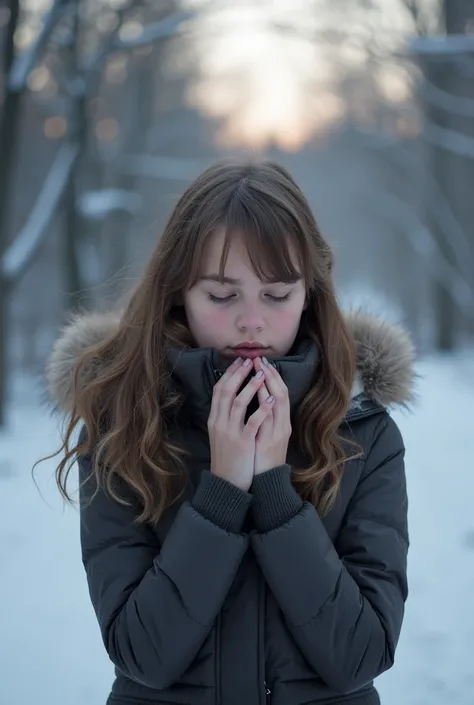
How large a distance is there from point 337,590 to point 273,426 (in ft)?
1.30

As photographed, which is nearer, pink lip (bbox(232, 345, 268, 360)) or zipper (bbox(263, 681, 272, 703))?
zipper (bbox(263, 681, 272, 703))

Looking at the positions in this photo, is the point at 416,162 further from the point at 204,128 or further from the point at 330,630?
the point at 330,630

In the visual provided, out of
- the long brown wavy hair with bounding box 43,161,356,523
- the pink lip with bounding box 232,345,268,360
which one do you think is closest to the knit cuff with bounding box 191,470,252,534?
the long brown wavy hair with bounding box 43,161,356,523

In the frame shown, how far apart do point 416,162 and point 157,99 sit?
27.8 ft

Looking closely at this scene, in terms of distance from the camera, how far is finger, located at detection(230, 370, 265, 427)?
5.98ft

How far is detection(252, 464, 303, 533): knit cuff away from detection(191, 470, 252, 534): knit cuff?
0.10ft

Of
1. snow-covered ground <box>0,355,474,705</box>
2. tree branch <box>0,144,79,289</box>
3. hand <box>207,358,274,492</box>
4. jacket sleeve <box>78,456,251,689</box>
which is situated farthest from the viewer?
tree branch <box>0,144,79,289</box>

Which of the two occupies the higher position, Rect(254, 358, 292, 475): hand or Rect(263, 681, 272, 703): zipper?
Rect(254, 358, 292, 475): hand

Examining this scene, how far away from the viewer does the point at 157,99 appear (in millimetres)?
25016

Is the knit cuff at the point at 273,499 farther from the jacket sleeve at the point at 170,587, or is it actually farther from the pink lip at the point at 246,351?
the pink lip at the point at 246,351

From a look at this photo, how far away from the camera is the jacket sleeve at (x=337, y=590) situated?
1716mm

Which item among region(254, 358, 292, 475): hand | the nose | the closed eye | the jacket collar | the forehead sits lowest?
region(254, 358, 292, 475): hand

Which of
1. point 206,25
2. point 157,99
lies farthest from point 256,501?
point 157,99

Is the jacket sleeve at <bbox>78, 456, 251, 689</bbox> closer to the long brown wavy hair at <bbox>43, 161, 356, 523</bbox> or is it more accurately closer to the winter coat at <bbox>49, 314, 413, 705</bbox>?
the winter coat at <bbox>49, 314, 413, 705</bbox>
